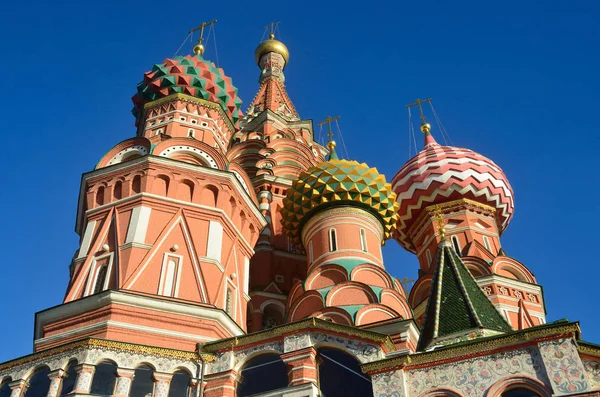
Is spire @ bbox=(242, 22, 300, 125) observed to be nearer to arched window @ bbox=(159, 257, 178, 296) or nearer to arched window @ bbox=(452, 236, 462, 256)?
→ arched window @ bbox=(452, 236, 462, 256)

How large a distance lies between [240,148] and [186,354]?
43.6 ft

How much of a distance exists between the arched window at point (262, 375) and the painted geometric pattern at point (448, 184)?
12649 millimetres

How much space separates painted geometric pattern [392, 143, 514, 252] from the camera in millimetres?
22234

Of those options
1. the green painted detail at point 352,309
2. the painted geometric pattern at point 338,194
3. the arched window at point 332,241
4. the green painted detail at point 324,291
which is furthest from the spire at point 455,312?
the painted geometric pattern at point 338,194

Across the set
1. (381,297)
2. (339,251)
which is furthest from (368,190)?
(381,297)

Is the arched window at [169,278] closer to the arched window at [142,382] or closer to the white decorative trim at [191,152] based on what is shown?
the arched window at [142,382]

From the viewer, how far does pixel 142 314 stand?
481 inches

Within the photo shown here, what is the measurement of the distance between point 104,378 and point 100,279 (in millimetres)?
3020

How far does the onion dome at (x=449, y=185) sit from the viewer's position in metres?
22.2

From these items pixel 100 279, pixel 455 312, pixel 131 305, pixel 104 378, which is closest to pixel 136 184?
pixel 100 279

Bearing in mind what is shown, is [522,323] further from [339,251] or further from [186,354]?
[186,354]

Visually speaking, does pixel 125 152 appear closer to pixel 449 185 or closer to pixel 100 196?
pixel 100 196

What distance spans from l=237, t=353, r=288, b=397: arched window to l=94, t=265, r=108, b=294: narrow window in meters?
3.89

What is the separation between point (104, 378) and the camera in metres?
10.9
